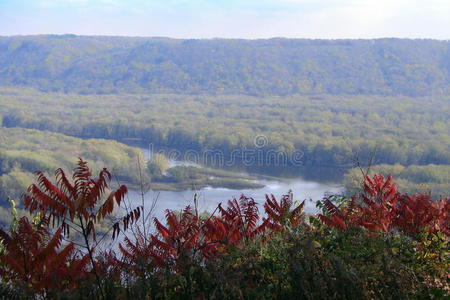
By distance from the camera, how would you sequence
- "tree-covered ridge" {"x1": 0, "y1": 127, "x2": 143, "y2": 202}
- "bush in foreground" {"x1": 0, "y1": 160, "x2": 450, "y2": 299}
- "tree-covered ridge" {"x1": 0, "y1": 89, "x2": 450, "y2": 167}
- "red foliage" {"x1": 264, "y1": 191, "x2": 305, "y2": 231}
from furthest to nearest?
"tree-covered ridge" {"x1": 0, "y1": 89, "x2": 450, "y2": 167} → "tree-covered ridge" {"x1": 0, "y1": 127, "x2": 143, "y2": 202} → "red foliage" {"x1": 264, "y1": 191, "x2": 305, "y2": 231} → "bush in foreground" {"x1": 0, "y1": 160, "x2": 450, "y2": 299}

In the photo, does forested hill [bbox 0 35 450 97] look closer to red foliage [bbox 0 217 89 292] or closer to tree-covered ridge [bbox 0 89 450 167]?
tree-covered ridge [bbox 0 89 450 167]

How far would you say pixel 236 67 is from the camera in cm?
10069

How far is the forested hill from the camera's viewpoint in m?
92.1

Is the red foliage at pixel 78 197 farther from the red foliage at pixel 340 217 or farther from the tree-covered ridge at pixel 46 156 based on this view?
the tree-covered ridge at pixel 46 156

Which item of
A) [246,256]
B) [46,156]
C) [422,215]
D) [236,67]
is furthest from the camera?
[236,67]

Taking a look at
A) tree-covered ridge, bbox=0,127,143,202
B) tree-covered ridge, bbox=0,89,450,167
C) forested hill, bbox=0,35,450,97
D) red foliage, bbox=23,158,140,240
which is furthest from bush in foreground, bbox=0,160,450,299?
forested hill, bbox=0,35,450,97

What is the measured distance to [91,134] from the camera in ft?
185

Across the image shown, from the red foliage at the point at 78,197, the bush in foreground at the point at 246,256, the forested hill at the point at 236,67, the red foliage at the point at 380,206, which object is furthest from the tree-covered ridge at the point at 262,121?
the red foliage at the point at 78,197

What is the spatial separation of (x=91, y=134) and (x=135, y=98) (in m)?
35.3

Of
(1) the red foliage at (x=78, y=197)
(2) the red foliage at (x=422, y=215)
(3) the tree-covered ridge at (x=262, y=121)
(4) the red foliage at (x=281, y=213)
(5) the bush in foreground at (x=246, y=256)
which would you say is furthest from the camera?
(3) the tree-covered ridge at (x=262, y=121)

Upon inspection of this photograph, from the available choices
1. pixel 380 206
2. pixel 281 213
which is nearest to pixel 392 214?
pixel 380 206

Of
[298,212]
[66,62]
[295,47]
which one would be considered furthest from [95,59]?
[298,212]

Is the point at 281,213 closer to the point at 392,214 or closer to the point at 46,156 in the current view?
the point at 392,214

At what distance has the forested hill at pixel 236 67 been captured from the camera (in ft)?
302
